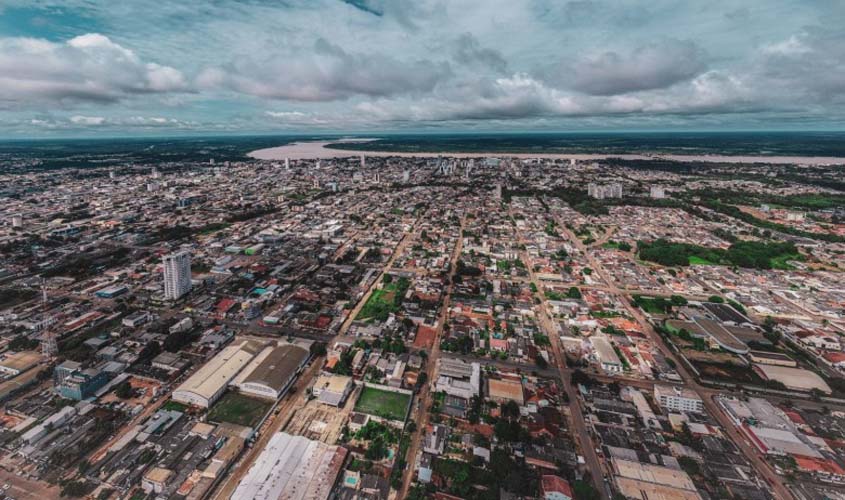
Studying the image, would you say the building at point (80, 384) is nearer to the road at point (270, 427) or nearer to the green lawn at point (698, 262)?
the road at point (270, 427)

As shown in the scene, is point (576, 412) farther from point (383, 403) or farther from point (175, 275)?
point (175, 275)

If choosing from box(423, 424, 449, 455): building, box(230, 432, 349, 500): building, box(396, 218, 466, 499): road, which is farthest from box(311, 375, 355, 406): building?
box(423, 424, 449, 455): building

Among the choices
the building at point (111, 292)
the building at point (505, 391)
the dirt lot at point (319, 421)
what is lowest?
the dirt lot at point (319, 421)

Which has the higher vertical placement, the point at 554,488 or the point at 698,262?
the point at 698,262

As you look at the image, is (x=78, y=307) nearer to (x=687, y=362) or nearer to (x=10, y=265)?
(x=10, y=265)

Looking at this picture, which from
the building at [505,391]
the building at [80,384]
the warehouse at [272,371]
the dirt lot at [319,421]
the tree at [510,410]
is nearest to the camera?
the dirt lot at [319,421]

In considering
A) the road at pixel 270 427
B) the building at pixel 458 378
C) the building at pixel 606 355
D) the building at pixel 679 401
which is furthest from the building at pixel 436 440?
the building at pixel 679 401

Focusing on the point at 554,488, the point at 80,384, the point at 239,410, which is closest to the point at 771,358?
the point at 554,488
